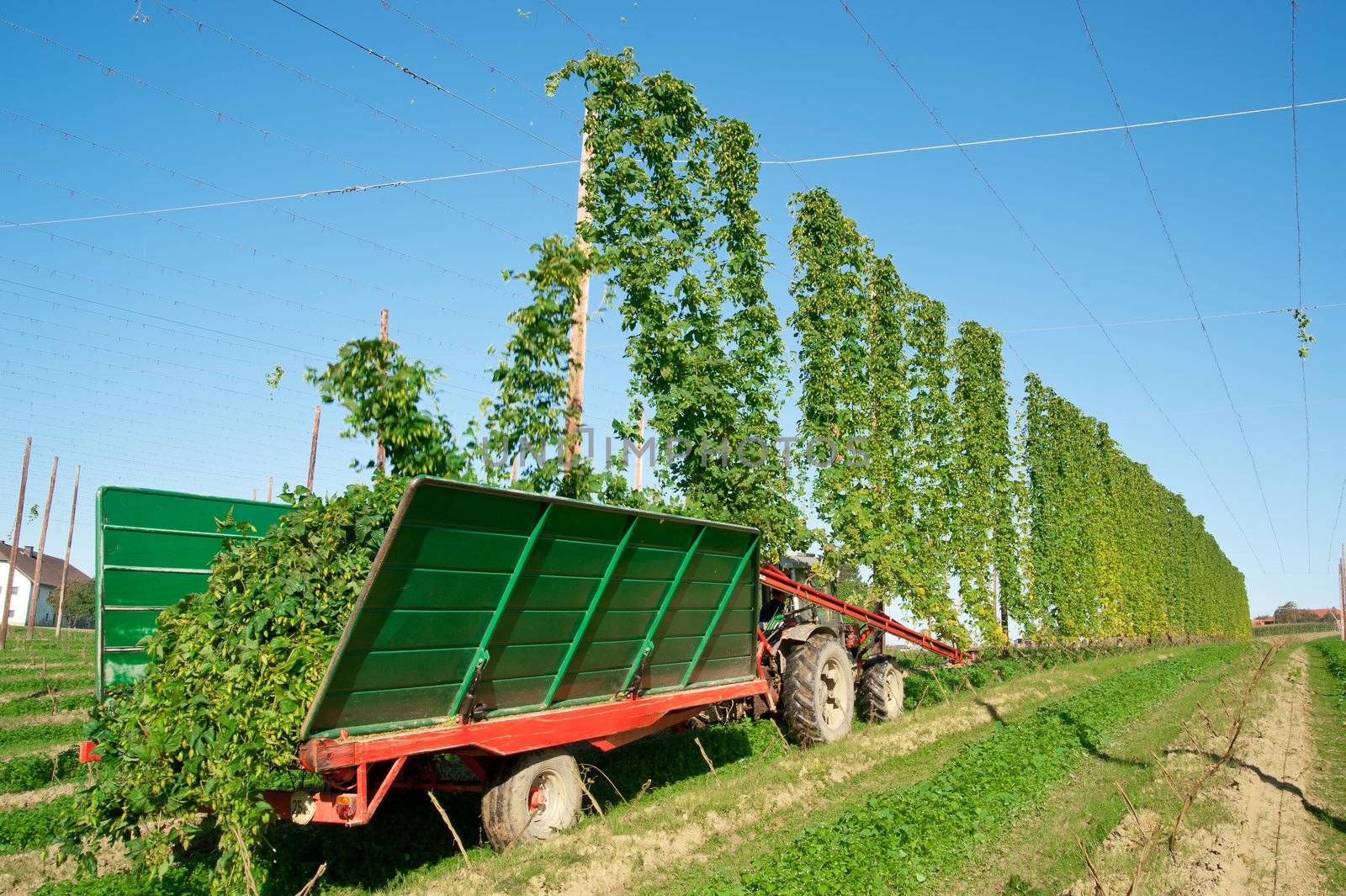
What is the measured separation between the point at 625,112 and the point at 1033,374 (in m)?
28.8

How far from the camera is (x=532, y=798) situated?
6.93 m

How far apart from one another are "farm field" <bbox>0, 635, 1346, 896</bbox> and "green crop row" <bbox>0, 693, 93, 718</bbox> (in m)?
4.61

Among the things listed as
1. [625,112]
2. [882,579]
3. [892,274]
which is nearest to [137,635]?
[625,112]

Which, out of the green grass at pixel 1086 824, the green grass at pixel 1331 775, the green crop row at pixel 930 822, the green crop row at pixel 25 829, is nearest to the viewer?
the green crop row at pixel 930 822

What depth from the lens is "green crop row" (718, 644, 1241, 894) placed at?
5.85m

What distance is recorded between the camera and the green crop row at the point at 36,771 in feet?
33.1

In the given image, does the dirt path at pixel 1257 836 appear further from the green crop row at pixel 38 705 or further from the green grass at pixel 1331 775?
the green crop row at pixel 38 705

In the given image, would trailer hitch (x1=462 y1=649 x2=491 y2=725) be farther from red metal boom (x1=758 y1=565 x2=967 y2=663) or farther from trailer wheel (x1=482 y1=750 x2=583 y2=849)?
red metal boom (x1=758 y1=565 x2=967 y2=663)

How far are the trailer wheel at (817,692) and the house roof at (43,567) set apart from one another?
276 ft

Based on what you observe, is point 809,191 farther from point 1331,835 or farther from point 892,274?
point 1331,835

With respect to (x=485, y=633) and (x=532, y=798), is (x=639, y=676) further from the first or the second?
(x=485, y=633)

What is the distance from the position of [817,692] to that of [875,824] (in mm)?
4152

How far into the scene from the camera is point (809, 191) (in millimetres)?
21594

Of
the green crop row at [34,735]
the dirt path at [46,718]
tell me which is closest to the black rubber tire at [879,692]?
the green crop row at [34,735]
